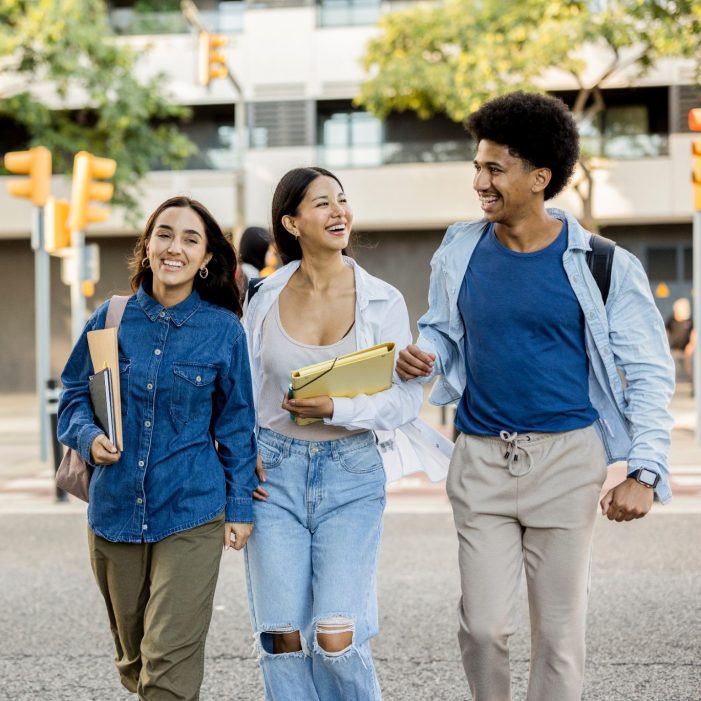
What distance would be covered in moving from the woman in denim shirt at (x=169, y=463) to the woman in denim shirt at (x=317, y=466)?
138 millimetres

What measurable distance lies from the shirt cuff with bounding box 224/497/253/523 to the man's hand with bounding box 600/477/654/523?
1.05m

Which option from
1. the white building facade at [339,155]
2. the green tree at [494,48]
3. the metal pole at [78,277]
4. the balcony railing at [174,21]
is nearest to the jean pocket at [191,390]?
the metal pole at [78,277]

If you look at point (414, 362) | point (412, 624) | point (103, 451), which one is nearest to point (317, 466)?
point (414, 362)

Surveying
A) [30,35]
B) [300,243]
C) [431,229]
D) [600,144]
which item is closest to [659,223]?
[600,144]

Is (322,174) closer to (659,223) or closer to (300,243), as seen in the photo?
(300,243)

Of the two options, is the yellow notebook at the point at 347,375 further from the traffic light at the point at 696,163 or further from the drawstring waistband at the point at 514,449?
the traffic light at the point at 696,163

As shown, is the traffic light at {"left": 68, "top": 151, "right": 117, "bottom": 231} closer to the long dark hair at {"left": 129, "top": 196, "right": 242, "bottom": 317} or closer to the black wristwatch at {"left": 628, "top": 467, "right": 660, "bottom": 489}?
the long dark hair at {"left": 129, "top": 196, "right": 242, "bottom": 317}

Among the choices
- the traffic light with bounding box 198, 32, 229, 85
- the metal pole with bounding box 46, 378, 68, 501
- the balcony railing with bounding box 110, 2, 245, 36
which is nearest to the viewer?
the metal pole with bounding box 46, 378, 68, 501

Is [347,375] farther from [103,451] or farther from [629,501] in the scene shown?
[629,501]

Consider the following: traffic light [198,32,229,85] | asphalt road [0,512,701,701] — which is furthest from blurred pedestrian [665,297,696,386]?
asphalt road [0,512,701,701]

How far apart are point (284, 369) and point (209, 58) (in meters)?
14.1

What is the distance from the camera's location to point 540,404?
3.46m

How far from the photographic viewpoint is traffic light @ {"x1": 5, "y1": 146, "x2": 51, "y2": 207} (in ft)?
40.5

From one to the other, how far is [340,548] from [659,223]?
81.9 feet
